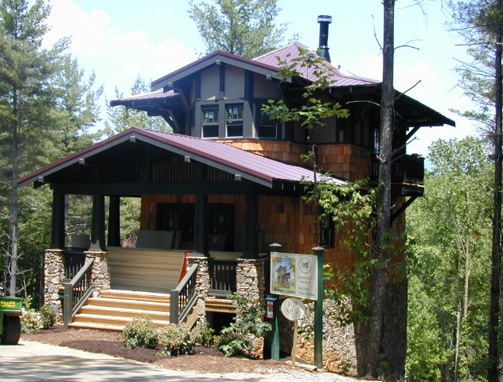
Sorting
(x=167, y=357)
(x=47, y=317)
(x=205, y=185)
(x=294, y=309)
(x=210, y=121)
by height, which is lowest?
(x=167, y=357)

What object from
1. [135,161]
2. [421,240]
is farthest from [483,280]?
[135,161]

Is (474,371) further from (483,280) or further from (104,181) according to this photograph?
(104,181)

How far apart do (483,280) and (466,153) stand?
644 centimetres

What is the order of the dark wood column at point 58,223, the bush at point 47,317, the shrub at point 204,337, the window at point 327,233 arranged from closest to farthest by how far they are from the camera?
the shrub at point 204,337 < the bush at point 47,317 < the dark wood column at point 58,223 < the window at point 327,233

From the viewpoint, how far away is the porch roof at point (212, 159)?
1362 cm

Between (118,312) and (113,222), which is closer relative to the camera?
(118,312)

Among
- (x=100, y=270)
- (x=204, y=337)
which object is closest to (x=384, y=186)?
(x=204, y=337)

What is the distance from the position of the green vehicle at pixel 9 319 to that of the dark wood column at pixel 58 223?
4.29m

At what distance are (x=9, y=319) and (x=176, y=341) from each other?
3514 mm

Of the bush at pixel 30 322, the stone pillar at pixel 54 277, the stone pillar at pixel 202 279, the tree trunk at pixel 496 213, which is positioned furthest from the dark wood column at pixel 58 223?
the tree trunk at pixel 496 213

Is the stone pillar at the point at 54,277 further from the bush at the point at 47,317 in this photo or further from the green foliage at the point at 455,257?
the green foliage at the point at 455,257

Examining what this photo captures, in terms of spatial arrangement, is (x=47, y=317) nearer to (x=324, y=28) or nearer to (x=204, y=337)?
(x=204, y=337)

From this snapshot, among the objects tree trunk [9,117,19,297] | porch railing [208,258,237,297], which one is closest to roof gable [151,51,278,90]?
porch railing [208,258,237,297]

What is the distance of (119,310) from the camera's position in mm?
15359
